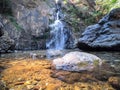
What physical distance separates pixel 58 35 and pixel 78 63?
34.3 feet

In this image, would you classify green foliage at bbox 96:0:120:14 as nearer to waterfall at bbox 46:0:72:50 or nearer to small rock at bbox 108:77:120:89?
waterfall at bbox 46:0:72:50

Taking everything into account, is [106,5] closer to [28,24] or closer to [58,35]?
[58,35]

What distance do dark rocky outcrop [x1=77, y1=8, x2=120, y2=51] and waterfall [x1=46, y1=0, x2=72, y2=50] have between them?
151 inches

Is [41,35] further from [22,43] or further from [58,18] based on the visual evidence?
[58,18]

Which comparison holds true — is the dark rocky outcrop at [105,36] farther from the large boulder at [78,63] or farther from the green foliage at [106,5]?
the green foliage at [106,5]

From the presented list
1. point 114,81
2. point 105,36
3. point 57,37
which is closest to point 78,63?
point 114,81

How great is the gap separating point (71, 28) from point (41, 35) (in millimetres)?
3414

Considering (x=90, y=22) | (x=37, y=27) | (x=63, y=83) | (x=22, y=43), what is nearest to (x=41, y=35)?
(x=37, y=27)

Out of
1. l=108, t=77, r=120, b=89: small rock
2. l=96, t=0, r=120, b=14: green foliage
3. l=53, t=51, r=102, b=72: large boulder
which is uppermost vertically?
l=96, t=0, r=120, b=14: green foliage

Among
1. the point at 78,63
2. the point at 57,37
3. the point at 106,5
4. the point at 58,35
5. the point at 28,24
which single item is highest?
the point at 106,5

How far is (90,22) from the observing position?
61.2ft

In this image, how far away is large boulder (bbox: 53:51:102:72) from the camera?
Result: 17.5ft

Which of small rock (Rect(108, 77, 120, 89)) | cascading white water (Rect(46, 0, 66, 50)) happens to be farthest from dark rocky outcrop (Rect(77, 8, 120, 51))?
small rock (Rect(108, 77, 120, 89))

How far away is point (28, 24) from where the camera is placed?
14.3m
